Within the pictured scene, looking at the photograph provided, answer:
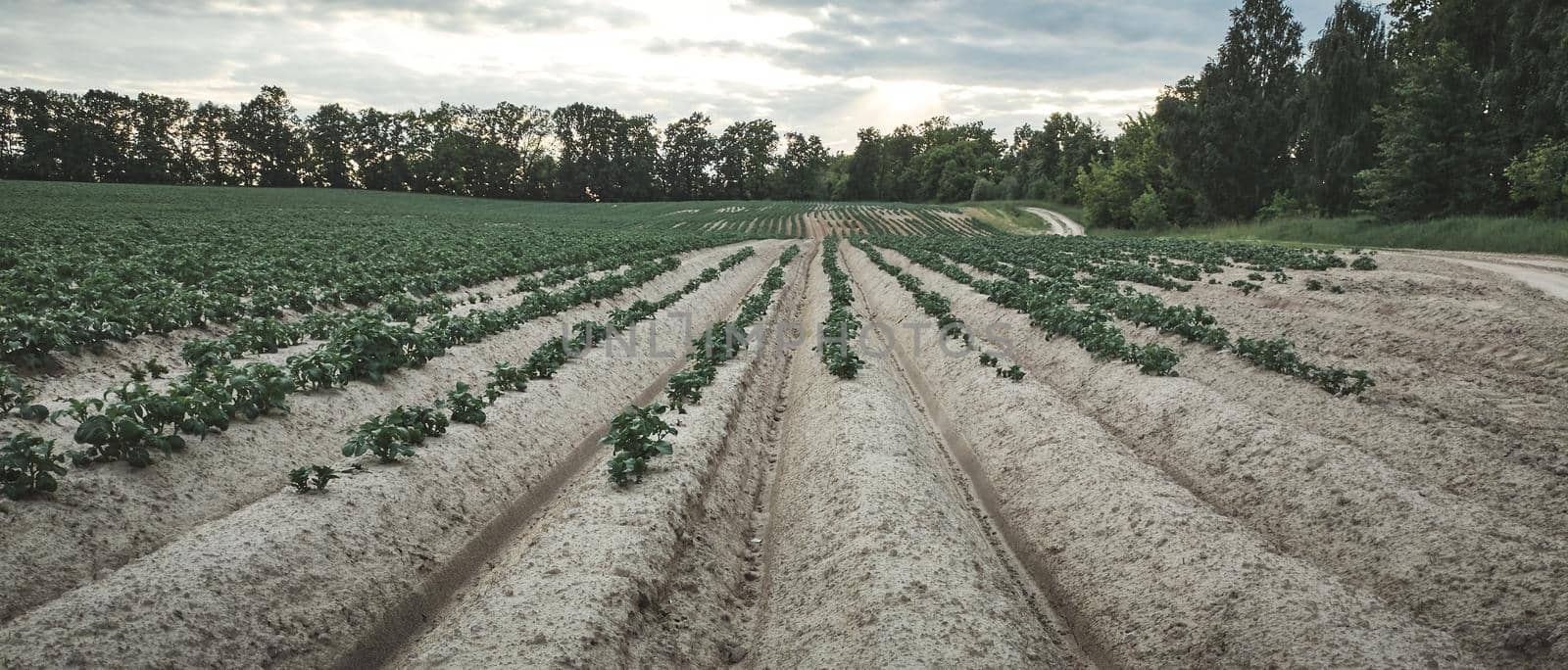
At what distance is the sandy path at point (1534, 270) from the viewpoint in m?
17.6

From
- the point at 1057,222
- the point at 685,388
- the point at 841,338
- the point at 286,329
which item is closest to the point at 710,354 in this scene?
the point at 841,338

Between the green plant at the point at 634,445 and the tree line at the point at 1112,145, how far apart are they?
3625 centimetres

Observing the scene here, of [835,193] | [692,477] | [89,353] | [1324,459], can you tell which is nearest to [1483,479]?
[1324,459]

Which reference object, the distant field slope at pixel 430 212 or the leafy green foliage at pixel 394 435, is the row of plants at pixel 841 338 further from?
the distant field slope at pixel 430 212

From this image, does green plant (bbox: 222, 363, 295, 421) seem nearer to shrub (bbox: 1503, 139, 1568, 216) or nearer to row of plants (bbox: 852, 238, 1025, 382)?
row of plants (bbox: 852, 238, 1025, 382)

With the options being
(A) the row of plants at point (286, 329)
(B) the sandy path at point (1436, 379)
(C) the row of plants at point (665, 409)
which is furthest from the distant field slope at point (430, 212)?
(B) the sandy path at point (1436, 379)

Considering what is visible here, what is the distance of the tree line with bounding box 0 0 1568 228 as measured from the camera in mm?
35375

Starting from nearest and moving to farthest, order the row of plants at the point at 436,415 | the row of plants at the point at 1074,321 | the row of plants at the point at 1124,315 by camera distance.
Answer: the row of plants at the point at 436,415
the row of plants at the point at 1124,315
the row of plants at the point at 1074,321

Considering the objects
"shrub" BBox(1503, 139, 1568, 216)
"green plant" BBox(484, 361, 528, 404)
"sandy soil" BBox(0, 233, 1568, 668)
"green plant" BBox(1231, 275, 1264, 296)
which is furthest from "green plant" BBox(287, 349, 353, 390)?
"shrub" BBox(1503, 139, 1568, 216)

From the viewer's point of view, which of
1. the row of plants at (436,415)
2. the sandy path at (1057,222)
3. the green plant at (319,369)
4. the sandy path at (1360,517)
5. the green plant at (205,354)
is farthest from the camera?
the sandy path at (1057,222)

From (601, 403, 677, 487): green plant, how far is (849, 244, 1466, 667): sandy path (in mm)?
3958

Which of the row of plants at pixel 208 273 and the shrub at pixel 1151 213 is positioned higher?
the shrub at pixel 1151 213

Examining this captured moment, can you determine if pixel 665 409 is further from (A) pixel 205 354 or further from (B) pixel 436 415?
(A) pixel 205 354

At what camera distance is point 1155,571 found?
7.13 meters
